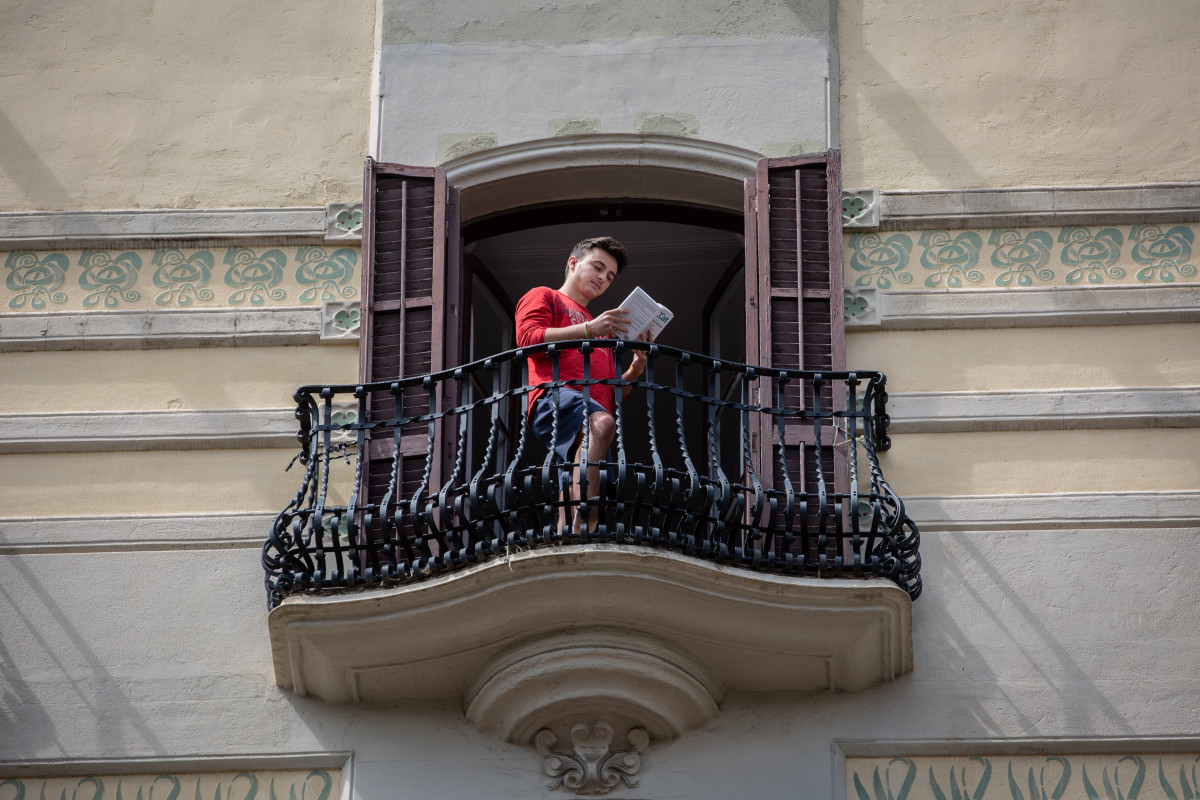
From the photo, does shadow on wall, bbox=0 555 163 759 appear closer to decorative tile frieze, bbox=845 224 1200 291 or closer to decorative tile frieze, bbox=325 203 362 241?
decorative tile frieze, bbox=325 203 362 241

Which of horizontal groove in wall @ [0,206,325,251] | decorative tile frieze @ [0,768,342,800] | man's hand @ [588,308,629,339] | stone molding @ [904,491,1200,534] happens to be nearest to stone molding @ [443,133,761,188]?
horizontal groove in wall @ [0,206,325,251]

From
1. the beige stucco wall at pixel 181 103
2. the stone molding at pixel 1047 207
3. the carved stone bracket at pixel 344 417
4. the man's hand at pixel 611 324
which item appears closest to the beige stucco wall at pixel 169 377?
the carved stone bracket at pixel 344 417

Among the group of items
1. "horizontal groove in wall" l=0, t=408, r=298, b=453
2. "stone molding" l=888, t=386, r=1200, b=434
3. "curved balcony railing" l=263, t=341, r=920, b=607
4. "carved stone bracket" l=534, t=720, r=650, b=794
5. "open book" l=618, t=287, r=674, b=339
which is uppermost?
"open book" l=618, t=287, r=674, b=339

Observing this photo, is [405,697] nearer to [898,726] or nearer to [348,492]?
[348,492]

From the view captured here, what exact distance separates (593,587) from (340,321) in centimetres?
200

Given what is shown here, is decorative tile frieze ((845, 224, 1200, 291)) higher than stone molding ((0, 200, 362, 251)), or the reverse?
stone molding ((0, 200, 362, 251))

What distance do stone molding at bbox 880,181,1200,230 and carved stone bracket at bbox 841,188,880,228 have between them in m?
0.04

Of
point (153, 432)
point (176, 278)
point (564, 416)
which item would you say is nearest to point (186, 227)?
point (176, 278)

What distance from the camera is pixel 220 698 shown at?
8.58m

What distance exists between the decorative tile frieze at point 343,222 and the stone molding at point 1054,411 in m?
2.51

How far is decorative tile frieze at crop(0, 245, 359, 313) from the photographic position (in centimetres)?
956

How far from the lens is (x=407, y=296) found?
935cm

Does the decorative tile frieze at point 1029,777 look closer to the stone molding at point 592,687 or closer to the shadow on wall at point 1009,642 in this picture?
the shadow on wall at point 1009,642

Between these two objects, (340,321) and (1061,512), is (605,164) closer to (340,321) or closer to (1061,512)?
(340,321)
